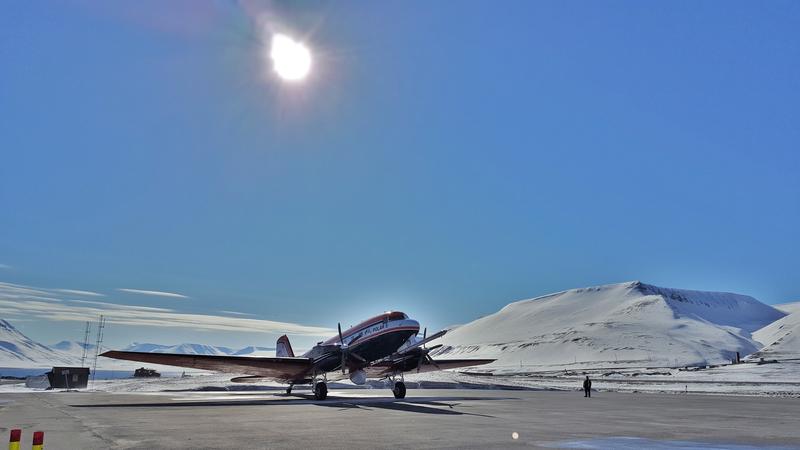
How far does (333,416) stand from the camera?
80.7 feet

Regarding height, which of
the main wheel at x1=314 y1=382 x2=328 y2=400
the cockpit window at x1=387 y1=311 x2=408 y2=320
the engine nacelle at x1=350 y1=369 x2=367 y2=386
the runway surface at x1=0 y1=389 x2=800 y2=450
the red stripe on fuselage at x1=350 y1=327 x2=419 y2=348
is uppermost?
the cockpit window at x1=387 y1=311 x2=408 y2=320

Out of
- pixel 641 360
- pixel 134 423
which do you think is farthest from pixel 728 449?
pixel 641 360

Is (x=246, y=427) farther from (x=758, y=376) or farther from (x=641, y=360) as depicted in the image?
(x=641, y=360)

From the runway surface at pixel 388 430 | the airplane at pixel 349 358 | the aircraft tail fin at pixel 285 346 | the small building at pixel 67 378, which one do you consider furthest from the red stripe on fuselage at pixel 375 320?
the small building at pixel 67 378

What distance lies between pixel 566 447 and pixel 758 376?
107666mm

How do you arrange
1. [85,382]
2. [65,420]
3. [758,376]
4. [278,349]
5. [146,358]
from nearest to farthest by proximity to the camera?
[65,420] < [146,358] < [278,349] < [85,382] < [758,376]

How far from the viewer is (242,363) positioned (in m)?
39.7

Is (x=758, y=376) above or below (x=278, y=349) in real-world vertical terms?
below

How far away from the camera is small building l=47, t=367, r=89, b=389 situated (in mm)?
65438

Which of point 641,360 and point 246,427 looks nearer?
point 246,427

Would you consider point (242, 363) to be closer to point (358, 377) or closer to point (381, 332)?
point (358, 377)

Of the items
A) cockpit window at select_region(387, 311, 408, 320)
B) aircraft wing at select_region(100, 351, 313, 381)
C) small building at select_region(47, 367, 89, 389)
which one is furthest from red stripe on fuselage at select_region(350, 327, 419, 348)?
small building at select_region(47, 367, 89, 389)

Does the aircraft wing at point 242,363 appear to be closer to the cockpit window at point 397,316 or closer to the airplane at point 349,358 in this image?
the airplane at point 349,358

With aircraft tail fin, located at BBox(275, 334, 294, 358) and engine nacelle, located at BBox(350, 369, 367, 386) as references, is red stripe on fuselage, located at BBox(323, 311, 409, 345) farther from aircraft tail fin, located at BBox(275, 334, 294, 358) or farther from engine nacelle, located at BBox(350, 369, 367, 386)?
aircraft tail fin, located at BBox(275, 334, 294, 358)
